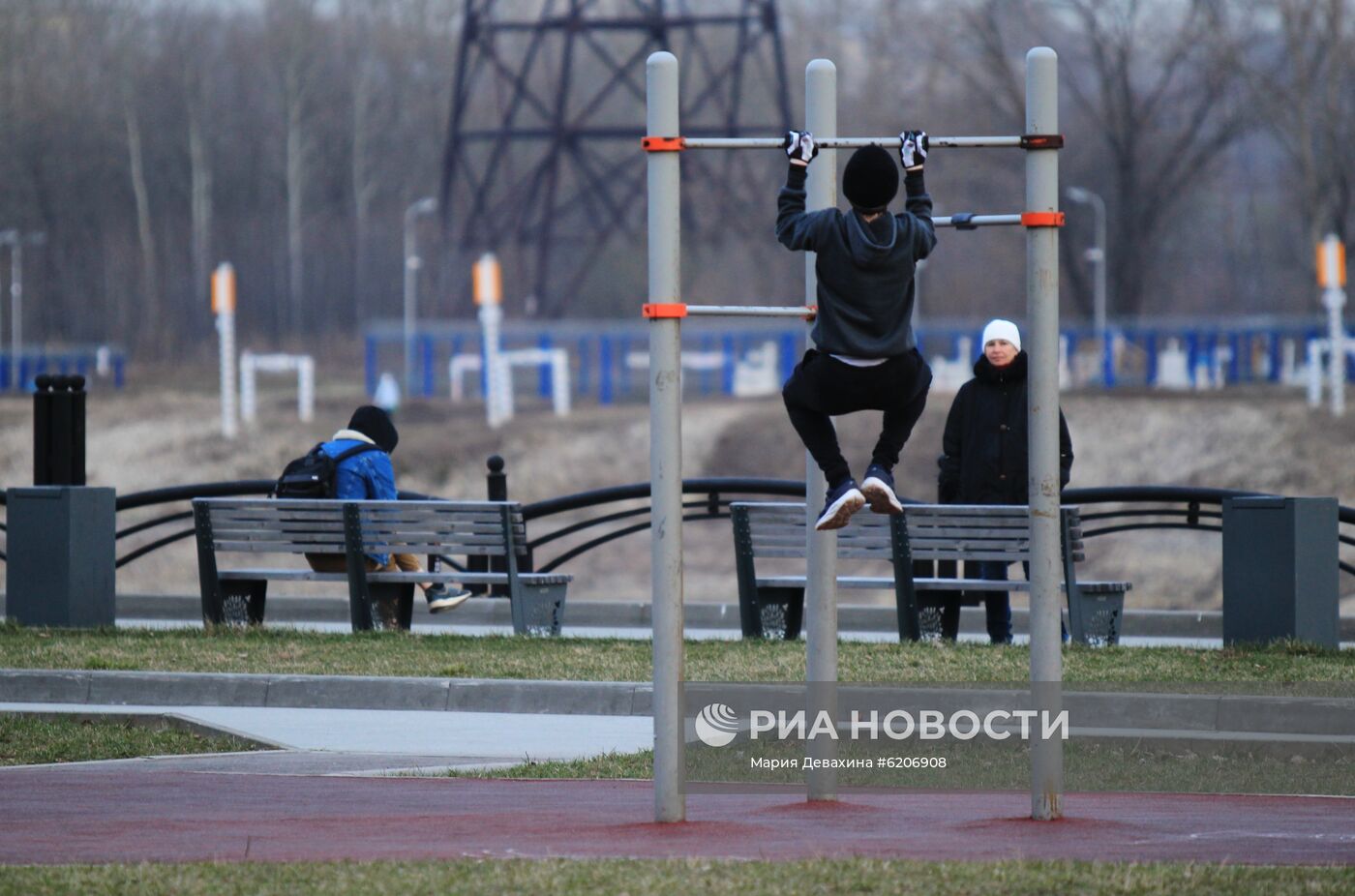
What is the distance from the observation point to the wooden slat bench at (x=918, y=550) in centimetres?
1298

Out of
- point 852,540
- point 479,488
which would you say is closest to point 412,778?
point 852,540

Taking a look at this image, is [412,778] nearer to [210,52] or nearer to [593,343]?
[593,343]

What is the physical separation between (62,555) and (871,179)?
28.9 feet

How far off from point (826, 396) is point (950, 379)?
4159 centimetres

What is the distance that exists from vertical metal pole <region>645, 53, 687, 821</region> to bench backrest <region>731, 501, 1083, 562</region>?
579 centimetres

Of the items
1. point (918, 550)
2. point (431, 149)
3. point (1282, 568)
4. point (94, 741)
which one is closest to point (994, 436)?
point (918, 550)

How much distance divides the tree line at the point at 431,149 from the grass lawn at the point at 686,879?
175 feet

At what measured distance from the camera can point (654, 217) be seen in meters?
7.08

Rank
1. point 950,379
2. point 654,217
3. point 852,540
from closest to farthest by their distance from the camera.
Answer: point 654,217 < point 852,540 < point 950,379

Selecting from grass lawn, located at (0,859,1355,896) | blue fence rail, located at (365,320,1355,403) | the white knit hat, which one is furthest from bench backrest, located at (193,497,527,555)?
blue fence rail, located at (365,320,1355,403)

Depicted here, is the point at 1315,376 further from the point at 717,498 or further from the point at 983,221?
the point at 983,221

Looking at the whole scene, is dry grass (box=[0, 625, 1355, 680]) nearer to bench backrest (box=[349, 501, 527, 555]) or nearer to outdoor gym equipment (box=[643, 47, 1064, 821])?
bench backrest (box=[349, 501, 527, 555])

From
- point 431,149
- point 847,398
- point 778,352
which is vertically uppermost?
point 431,149

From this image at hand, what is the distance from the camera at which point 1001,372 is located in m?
13.2
